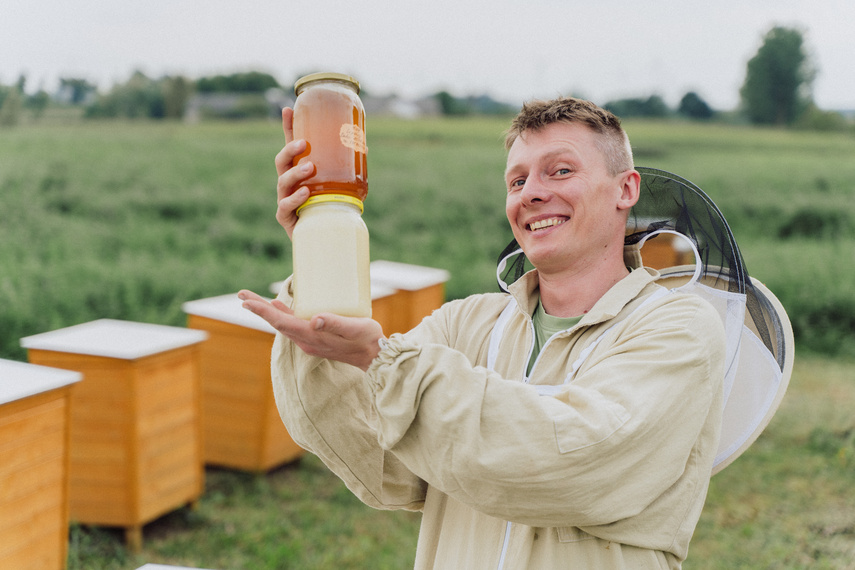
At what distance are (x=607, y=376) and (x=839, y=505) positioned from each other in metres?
4.88

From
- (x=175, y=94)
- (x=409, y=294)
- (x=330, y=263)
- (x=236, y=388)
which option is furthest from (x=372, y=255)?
(x=175, y=94)

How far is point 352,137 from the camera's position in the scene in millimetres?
1584

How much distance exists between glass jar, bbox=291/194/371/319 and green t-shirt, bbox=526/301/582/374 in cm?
66

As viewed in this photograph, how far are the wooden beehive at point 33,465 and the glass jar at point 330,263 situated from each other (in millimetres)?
2112

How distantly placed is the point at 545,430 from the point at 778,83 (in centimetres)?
3089

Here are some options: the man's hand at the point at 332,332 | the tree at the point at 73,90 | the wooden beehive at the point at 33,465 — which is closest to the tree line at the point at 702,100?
the tree at the point at 73,90

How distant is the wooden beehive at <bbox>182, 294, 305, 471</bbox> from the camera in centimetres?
509

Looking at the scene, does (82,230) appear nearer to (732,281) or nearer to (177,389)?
(177,389)

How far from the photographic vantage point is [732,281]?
2.32m

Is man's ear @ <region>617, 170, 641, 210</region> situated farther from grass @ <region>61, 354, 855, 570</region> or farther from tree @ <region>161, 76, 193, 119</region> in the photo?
tree @ <region>161, 76, 193, 119</region>

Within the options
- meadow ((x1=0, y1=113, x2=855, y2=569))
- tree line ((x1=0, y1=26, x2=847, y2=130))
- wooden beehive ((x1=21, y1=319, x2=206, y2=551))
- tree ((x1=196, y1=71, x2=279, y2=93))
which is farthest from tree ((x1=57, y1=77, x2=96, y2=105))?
tree ((x1=196, y1=71, x2=279, y2=93))

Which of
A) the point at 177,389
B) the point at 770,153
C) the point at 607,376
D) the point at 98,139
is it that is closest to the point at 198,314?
the point at 177,389

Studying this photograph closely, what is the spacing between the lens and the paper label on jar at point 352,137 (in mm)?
1565

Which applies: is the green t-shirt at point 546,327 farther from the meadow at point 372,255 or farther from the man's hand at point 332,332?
the meadow at point 372,255
